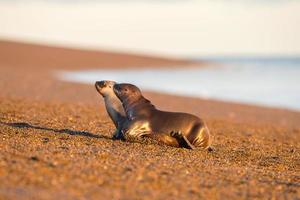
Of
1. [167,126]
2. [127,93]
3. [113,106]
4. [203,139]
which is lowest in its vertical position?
[203,139]

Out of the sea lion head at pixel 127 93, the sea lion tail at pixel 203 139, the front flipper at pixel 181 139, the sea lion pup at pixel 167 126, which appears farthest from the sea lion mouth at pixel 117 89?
the sea lion tail at pixel 203 139

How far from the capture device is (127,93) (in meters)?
11.9

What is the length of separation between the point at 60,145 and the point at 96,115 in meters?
5.52

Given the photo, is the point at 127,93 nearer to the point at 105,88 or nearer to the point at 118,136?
the point at 105,88

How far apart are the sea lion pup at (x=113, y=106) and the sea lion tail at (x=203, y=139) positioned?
1165mm

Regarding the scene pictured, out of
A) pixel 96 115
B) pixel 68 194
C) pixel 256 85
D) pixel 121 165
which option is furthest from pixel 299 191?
pixel 256 85

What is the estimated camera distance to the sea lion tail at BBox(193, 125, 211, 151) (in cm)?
1137

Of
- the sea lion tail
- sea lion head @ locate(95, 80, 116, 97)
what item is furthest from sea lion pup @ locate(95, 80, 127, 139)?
the sea lion tail

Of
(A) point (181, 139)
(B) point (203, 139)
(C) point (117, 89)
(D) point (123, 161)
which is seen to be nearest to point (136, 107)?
(C) point (117, 89)

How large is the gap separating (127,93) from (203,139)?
1.45 metres

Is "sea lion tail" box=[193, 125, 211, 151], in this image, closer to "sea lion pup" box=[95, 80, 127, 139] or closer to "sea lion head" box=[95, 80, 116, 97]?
"sea lion pup" box=[95, 80, 127, 139]

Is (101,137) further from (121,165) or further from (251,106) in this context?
(251,106)

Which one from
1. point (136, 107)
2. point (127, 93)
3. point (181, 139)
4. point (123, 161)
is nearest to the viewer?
point (123, 161)

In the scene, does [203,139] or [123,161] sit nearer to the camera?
[123,161]
